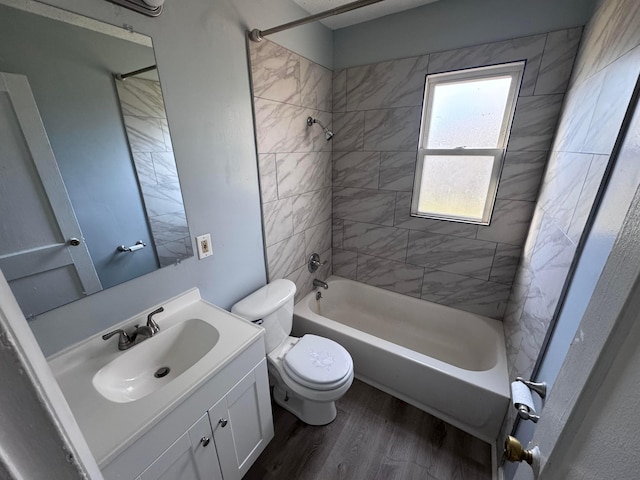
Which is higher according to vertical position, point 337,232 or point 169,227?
point 169,227

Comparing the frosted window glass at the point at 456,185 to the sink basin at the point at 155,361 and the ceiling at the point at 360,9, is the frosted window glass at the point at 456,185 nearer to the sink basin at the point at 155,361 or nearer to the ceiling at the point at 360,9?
the ceiling at the point at 360,9

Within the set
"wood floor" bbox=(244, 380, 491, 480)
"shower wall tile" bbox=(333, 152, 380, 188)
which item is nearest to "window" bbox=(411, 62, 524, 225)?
"shower wall tile" bbox=(333, 152, 380, 188)

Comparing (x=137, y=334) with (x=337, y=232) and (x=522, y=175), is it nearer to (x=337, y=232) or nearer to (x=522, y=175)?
(x=337, y=232)

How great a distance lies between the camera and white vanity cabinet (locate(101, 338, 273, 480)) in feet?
2.65

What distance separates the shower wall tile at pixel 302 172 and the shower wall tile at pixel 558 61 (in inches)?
55.3

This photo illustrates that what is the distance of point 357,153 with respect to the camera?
2.16 metres

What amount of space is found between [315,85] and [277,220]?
3.38 ft

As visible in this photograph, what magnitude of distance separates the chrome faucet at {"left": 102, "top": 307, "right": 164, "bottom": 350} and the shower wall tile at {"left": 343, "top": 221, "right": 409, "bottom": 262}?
63.8 inches

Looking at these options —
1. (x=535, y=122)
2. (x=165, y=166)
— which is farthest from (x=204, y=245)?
(x=535, y=122)

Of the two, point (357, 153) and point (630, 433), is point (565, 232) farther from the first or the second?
point (357, 153)

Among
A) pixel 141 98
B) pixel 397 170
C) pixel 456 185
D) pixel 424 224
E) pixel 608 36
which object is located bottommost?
pixel 424 224

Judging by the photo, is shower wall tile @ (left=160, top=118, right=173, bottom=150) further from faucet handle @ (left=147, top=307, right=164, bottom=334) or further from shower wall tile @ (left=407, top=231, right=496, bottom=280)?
shower wall tile @ (left=407, top=231, right=496, bottom=280)

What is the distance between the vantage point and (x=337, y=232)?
2479 millimetres

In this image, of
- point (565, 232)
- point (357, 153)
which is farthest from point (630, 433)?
point (357, 153)
